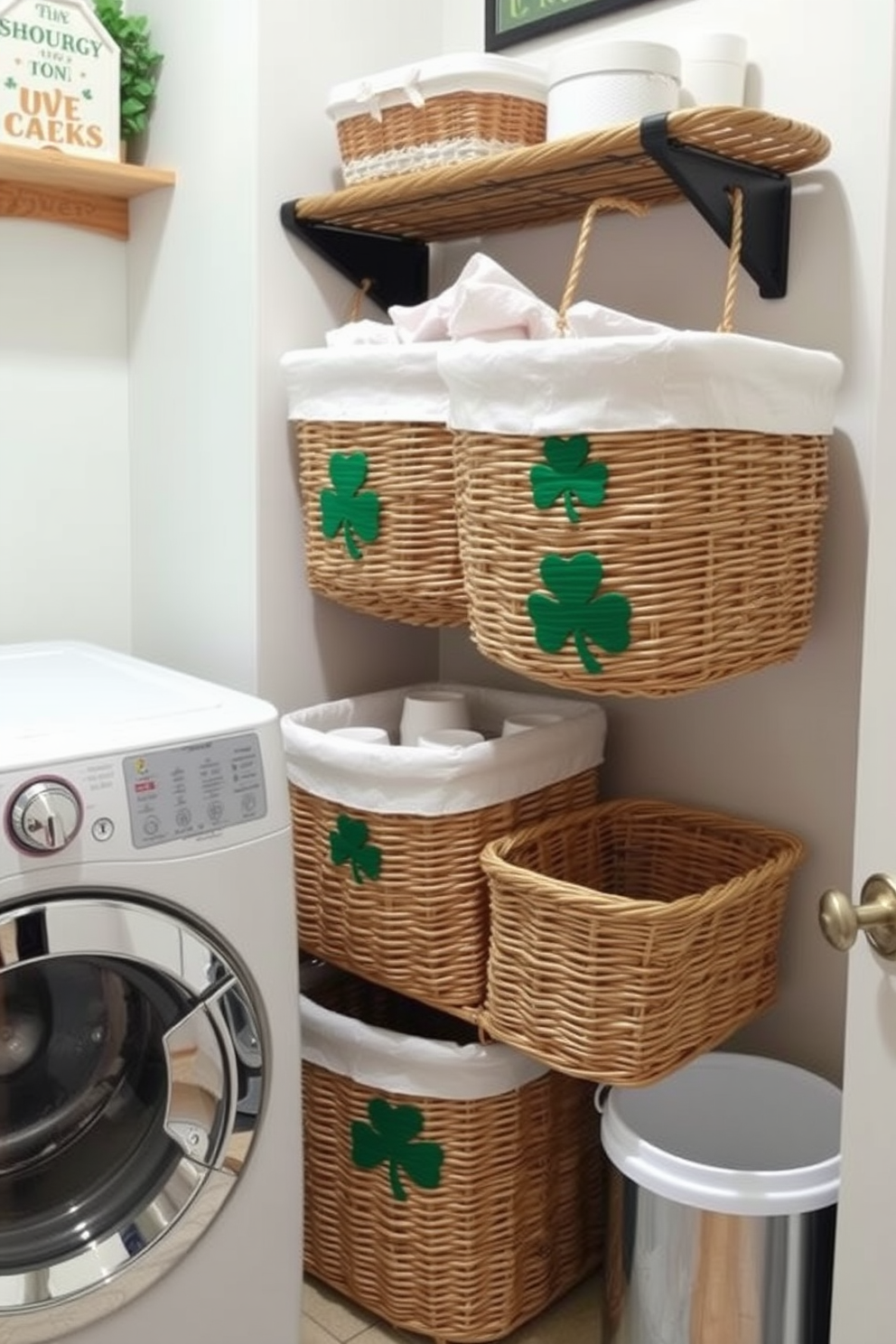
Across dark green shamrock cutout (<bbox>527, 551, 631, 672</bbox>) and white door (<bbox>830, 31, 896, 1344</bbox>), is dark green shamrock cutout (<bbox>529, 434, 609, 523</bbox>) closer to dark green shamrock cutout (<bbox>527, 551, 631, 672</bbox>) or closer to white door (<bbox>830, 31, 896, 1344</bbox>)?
dark green shamrock cutout (<bbox>527, 551, 631, 672</bbox>)

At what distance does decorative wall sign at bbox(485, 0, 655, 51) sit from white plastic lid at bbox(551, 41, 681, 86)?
Result: 0.90ft

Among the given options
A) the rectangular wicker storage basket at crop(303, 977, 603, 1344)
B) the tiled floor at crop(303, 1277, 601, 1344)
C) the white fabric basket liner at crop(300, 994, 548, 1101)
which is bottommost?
the tiled floor at crop(303, 1277, 601, 1344)

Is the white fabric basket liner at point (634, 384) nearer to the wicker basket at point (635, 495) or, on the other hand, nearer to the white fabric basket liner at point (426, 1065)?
the wicker basket at point (635, 495)

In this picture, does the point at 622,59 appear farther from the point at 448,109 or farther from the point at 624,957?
the point at 624,957

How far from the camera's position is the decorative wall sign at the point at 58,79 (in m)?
1.77

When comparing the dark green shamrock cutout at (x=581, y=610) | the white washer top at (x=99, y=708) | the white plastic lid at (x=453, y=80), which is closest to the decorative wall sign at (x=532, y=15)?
the white plastic lid at (x=453, y=80)

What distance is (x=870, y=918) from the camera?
0.99 meters

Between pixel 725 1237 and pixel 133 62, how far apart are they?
175cm

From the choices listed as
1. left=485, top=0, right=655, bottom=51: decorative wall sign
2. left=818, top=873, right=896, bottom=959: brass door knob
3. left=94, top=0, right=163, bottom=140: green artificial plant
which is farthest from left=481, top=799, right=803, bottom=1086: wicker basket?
left=94, top=0, right=163, bottom=140: green artificial plant

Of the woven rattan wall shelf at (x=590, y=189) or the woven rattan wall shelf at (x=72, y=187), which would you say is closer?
the woven rattan wall shelf at (x=590, y=189)

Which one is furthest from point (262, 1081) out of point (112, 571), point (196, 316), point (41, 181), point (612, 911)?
point (41, 181)

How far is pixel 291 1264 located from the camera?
5.08ft

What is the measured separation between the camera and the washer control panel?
4.44ft

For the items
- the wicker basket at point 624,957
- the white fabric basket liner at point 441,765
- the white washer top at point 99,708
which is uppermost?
the white washer top at point 99,708
